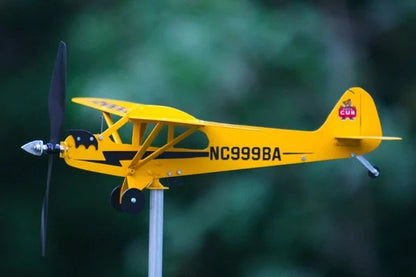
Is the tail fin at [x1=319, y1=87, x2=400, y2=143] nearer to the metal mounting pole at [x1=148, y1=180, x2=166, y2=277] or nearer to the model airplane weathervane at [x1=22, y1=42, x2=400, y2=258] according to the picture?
the model airplane weathervane at [x1=22, y1=42, x2=400, y2=258]

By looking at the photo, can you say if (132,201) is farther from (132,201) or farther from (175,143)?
(175,143)

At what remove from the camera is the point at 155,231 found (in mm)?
3775

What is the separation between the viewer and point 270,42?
4.61 meters

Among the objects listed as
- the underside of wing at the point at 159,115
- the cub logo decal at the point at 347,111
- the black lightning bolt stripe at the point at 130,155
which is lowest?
the black lightning bolt stripe at the point at 130,155

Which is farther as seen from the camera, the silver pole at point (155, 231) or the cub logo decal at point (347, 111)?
the cub logo decal at point (347, 111)

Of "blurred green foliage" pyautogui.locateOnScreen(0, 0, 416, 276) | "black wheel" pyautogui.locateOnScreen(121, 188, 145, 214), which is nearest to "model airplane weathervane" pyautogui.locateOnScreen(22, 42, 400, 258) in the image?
"black wheel" pyautogui.locateOnScreen(121, 188, 145, 214)

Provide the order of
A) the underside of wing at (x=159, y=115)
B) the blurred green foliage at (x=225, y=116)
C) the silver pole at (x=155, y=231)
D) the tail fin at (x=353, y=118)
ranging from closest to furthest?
the underside of wing at (x=159, y=115)
the silver pole at (x=155, y=231)
the tail fin at (x=353, y=118)
the blurred green foliage at (x=225, y=116)

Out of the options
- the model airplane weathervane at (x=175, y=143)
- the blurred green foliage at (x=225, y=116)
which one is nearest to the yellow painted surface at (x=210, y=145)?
the model airplane weathervane at (x=175, y=143)

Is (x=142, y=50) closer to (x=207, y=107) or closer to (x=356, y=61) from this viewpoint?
(x=207, y=107)

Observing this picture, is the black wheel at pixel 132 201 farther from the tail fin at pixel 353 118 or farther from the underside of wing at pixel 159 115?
the tail fin at pixel 353 118

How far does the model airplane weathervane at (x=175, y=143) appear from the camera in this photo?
142 inches

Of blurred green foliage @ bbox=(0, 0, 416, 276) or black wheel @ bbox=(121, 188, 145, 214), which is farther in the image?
blurred green foliage @ bbox=(0, 0, 416, 276)

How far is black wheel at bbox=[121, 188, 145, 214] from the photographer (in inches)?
142

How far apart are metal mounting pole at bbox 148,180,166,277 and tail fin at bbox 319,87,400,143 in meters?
0.79
